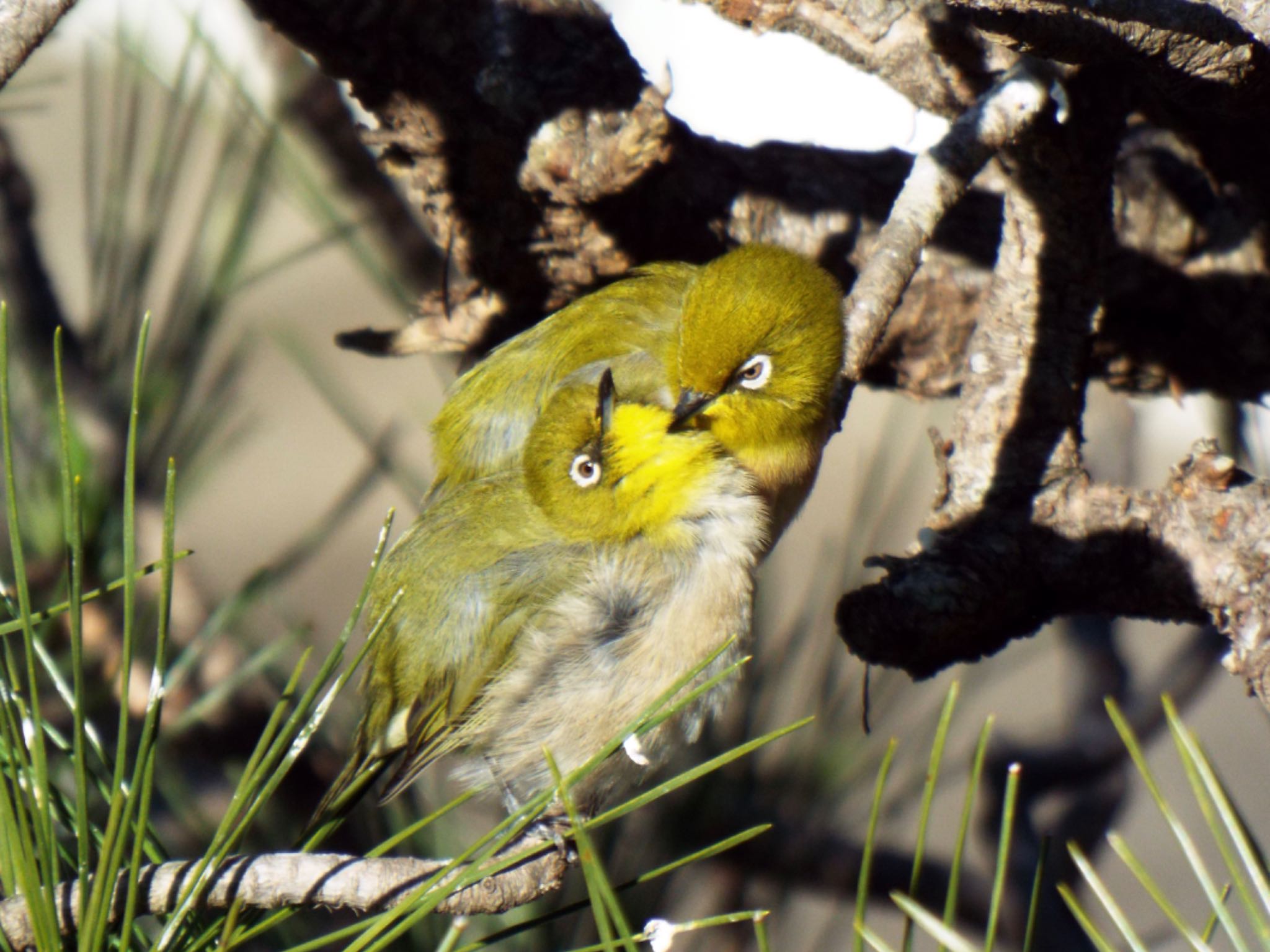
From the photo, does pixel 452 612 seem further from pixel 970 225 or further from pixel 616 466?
pixel 970 225

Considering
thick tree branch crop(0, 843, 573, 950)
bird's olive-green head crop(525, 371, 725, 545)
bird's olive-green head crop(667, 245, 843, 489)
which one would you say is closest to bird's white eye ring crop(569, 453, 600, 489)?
bird's olive-green head crop(525, 371, 725, 545)

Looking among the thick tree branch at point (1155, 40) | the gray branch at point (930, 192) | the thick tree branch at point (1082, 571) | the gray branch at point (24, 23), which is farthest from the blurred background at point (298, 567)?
the gray branch at point (24, 23)

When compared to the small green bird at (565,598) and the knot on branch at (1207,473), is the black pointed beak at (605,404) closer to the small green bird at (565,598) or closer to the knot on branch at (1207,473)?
the small green bird at (565,598)

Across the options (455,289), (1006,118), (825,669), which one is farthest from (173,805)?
(1006,118)

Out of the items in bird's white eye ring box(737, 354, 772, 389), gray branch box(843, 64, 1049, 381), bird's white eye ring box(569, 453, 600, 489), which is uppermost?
gray branch box(843, 64, 1049, 381)

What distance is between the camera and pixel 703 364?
115 centimetres

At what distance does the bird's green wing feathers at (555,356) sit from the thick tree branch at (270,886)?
2.09ft

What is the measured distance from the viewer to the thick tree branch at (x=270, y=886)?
1.99 feet

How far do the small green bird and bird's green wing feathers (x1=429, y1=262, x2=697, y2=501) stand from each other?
0.04m

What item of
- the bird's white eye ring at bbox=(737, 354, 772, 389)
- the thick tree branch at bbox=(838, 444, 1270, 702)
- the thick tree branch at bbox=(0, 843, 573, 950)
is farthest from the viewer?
the bird's white eye ring at bbox=(737, 354, 772, 389)

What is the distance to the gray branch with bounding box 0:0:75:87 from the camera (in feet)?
2.09

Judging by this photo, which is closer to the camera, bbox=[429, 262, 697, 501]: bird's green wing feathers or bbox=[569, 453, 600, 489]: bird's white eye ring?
bbox=[569, 453, 600, 489]: bird's white eye ring

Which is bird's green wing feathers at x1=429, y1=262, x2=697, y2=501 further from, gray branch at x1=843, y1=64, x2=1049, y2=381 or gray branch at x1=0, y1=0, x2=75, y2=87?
gray branch at x1=0, y1=0, x2=75, y2=87

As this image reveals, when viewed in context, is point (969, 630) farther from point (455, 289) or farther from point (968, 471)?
point (455, 289)
